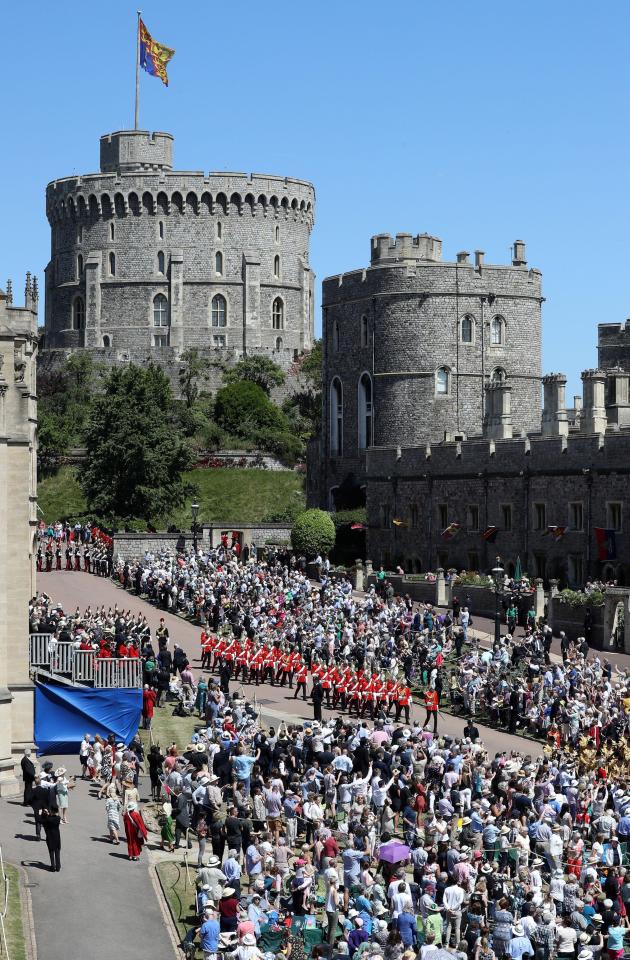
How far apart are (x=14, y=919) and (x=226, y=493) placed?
65.6 metres

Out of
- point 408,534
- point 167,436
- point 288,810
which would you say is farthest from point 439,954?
point 167,436

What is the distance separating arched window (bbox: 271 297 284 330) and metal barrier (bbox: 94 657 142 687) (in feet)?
269

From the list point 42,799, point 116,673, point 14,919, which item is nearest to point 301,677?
point 116,673

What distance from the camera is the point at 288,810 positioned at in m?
26.1

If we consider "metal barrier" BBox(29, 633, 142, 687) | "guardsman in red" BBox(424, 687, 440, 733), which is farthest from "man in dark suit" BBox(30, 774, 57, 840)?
"guardsman in red" BBox(424, 687, 440, 733)

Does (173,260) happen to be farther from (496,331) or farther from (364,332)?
(496,331)

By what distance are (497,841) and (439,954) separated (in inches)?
210

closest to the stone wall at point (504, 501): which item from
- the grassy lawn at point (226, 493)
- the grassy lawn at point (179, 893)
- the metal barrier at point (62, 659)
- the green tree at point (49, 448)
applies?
the grassy lawn at point (226, 493)

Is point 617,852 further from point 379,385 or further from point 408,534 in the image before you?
point 379,385

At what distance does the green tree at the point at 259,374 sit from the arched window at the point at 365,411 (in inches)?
1138

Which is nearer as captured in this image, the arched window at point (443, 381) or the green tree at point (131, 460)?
the green tree at point (131, 460)

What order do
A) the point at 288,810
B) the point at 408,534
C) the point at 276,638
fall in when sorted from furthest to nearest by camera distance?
the point at 408,534, the point at 276,638, the point at 288,810

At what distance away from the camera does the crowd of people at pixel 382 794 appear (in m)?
20.7

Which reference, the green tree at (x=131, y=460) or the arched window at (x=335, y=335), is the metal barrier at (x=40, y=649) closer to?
the green tree at (x=131, y=460)
